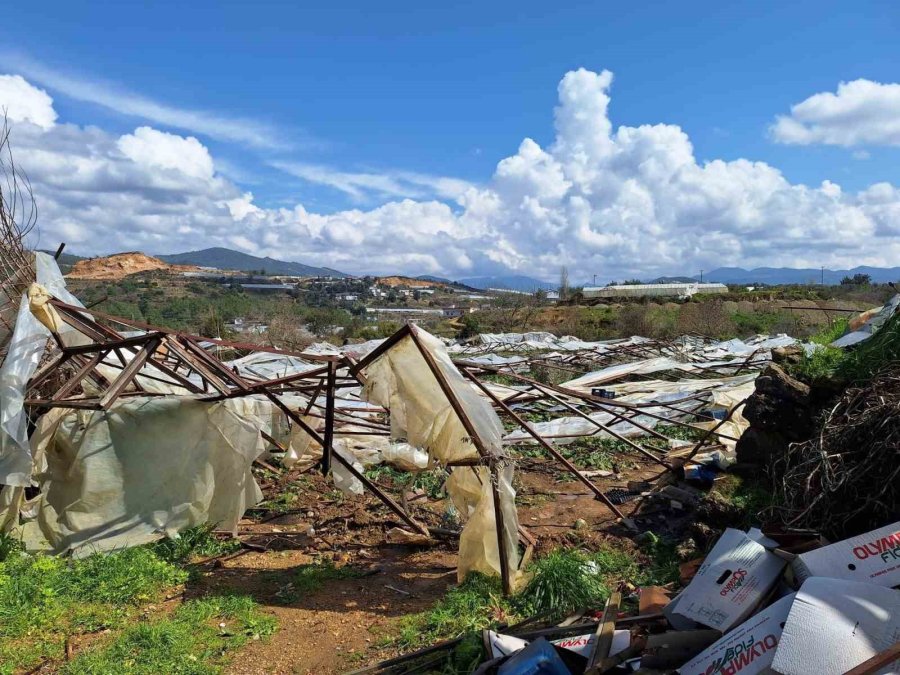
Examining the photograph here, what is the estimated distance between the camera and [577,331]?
27422mm

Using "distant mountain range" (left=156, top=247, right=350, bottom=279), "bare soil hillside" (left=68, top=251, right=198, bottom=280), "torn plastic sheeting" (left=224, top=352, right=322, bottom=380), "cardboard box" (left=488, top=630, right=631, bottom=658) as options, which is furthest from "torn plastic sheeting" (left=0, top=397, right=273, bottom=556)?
"distant mountain range" (left=156, top=247, right=350, bottom=279)

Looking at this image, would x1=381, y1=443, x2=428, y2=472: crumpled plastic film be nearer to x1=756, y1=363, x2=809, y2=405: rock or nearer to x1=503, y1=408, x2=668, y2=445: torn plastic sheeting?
x1=503, y1=408, x2=668, y2=445: torn plastic sheeting

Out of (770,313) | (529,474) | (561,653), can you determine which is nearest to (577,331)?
(770,313)

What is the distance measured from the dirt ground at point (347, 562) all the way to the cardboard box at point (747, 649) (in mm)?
1788

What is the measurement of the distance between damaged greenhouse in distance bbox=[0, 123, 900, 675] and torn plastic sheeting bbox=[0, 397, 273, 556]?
0.5 inches

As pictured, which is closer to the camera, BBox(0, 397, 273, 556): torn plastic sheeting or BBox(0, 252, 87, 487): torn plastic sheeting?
BBox(0, 252, 87, 487): torn plastic sheeting

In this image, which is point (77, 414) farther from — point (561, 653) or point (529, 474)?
point (529, 474)

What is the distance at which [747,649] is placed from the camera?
8.36ft

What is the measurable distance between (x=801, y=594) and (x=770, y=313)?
29.3 m

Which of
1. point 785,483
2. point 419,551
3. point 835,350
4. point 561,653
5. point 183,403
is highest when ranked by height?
point 835,350

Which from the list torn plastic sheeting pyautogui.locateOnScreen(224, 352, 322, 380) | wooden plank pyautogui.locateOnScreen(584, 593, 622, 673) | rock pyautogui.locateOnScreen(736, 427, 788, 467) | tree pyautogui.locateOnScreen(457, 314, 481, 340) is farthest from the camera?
tree pyautogui.locateOnScreen(457, 314, 481, 340)

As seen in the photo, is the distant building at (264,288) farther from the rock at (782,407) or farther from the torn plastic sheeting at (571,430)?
the rock at (782,407)

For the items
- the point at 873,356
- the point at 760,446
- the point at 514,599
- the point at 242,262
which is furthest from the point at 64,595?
the point at 242,262

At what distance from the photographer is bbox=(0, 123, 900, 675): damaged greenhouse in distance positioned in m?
2.79
